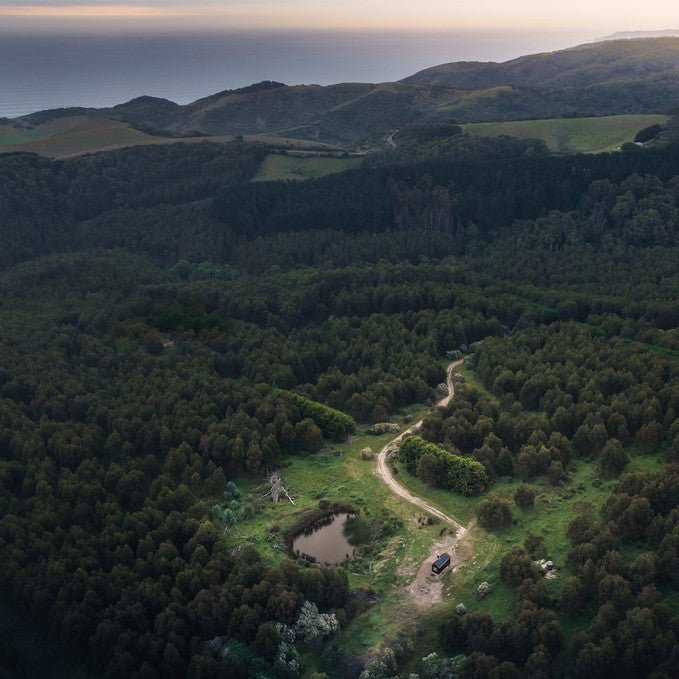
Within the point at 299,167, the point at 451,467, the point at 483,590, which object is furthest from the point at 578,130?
Result: the point at 483,590

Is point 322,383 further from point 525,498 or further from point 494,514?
point 494,514

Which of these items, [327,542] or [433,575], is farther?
[327,542]

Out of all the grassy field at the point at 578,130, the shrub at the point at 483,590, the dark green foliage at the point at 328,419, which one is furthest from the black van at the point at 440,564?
the grassy field at the point at 578,130

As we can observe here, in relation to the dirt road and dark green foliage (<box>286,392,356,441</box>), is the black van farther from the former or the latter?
dark green foliage (<box>286,392,356,441</box>)

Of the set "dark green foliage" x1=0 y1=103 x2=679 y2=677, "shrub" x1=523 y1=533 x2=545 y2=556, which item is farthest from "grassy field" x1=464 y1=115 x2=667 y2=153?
"shrub" x1=523 y1=533 x2=545 y2=556

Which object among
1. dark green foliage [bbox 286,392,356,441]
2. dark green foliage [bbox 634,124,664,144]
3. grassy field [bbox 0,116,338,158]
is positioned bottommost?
dark green foliage [bbox 286,392,356,441]
